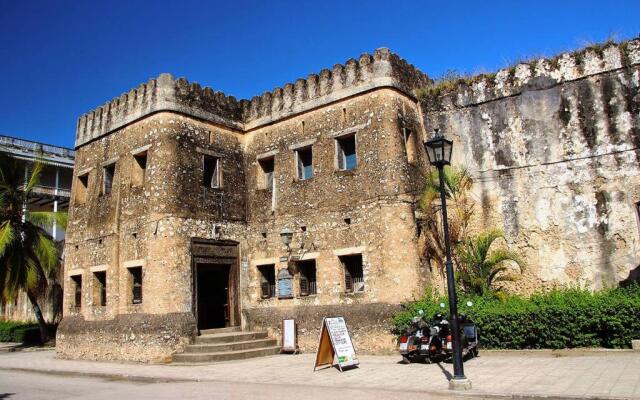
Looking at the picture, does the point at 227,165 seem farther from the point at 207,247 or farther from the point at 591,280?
the point at 591,280

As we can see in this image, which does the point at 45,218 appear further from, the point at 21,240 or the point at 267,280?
the point at 267,280

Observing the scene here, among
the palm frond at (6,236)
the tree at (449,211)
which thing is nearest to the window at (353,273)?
the tree at (449,211)

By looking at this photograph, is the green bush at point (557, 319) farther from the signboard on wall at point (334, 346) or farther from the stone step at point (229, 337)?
the stone step at point (229, 337)

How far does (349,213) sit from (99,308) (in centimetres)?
904

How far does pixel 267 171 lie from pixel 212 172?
6.32 feet

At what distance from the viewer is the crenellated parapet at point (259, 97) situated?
16.8 meters

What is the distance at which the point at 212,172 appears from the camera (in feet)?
61.8

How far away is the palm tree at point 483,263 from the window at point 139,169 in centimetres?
1047

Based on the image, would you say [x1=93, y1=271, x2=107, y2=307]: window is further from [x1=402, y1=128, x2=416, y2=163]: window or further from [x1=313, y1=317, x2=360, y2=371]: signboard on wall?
[x1=402, y1=128, x2=416, y2=163]: window

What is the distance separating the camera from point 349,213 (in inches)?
650

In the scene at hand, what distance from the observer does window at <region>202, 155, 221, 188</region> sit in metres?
18.6

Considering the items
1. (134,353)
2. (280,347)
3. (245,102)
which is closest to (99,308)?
(134,353)

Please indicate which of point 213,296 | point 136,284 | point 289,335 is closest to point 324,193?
point 289,335

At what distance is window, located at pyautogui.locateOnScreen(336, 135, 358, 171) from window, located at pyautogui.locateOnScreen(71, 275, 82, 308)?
418 inches
